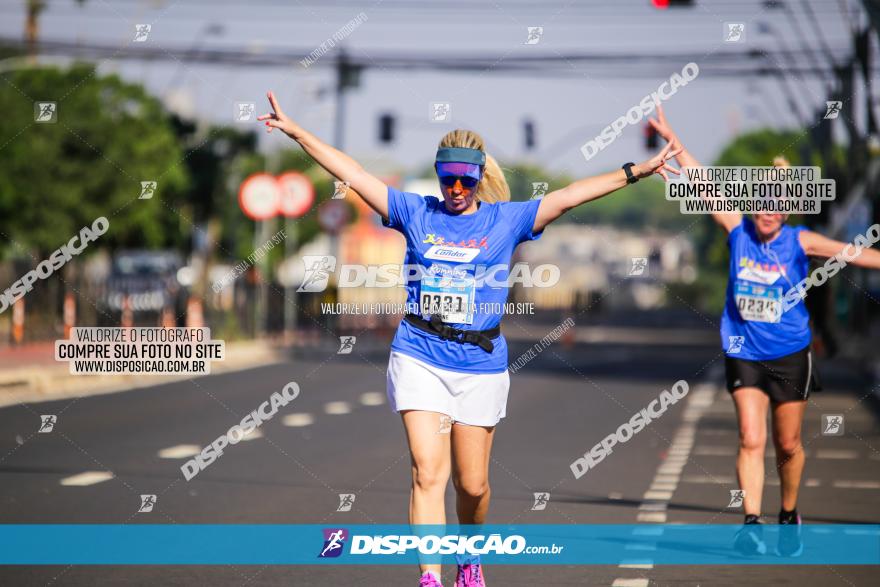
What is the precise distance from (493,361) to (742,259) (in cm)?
281

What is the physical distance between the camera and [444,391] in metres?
6.73

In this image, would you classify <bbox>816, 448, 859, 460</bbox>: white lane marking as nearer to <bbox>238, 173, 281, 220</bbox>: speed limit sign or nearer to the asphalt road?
the asphalt road

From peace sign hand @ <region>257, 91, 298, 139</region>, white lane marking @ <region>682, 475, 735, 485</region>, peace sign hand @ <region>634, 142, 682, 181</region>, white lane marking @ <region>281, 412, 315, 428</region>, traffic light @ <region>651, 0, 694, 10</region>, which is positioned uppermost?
traffic light @ <region>651, 0, 694, 10</region>

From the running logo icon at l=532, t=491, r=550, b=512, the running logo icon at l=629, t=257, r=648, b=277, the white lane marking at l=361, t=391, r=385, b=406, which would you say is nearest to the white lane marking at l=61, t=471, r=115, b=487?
the running logo icon at l=532, t=491, r=550, b=512

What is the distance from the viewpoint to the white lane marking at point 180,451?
1387 cm

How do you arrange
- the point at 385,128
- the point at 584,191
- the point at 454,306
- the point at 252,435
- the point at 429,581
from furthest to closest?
the point at 385,128 → the point at 252,435 → the point at 584,191 → the point at 454,306 → the point at 429,581

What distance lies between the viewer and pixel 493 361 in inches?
268

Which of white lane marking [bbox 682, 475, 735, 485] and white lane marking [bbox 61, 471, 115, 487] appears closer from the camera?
white lane marking [bbox 61, 471, 115, 487]

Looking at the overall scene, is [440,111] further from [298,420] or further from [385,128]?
[385,128]

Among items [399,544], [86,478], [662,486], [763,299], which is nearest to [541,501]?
[662,486]

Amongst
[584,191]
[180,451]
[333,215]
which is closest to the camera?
[584,191]

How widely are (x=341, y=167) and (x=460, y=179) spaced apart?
521 mm

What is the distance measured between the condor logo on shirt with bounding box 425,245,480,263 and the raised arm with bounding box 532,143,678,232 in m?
0.34

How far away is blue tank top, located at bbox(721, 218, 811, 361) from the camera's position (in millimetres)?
9008
